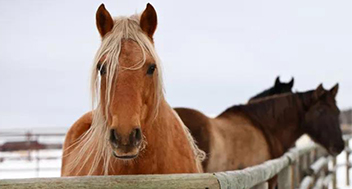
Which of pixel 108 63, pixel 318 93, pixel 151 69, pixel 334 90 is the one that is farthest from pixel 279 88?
pixel 108 63

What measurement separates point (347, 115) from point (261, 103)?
95.9ft

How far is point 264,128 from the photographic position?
21.5 ft

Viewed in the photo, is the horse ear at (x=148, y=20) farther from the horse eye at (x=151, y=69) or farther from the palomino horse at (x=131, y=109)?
the horse eye at (x=151, y=69)

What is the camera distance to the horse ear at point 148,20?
9.87 ft

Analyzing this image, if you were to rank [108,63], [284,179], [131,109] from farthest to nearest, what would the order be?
[284,179] → [108,63] → [131,109]

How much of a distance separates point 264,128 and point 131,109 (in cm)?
433

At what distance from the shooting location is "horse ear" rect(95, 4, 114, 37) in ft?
9.73

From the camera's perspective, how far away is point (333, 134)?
727 cm

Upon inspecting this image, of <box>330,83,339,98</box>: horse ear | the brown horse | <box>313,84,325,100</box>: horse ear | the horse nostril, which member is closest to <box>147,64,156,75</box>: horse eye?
the horse nostril

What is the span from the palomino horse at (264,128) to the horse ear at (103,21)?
257 cm

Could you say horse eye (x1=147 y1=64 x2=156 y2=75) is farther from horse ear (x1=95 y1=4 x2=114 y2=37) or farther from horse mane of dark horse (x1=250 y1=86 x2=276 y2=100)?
horse mane of dark horse (x1=250 y1=86 x2=276 y2=100)

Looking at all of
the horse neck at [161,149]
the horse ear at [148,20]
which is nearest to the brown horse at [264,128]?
the horse neck at [161,149]

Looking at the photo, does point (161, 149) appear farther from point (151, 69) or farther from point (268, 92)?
point (268, 92)

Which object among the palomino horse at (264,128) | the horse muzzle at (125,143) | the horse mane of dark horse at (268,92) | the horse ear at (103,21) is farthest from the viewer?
the horse mane of dark horse at (268,92)
